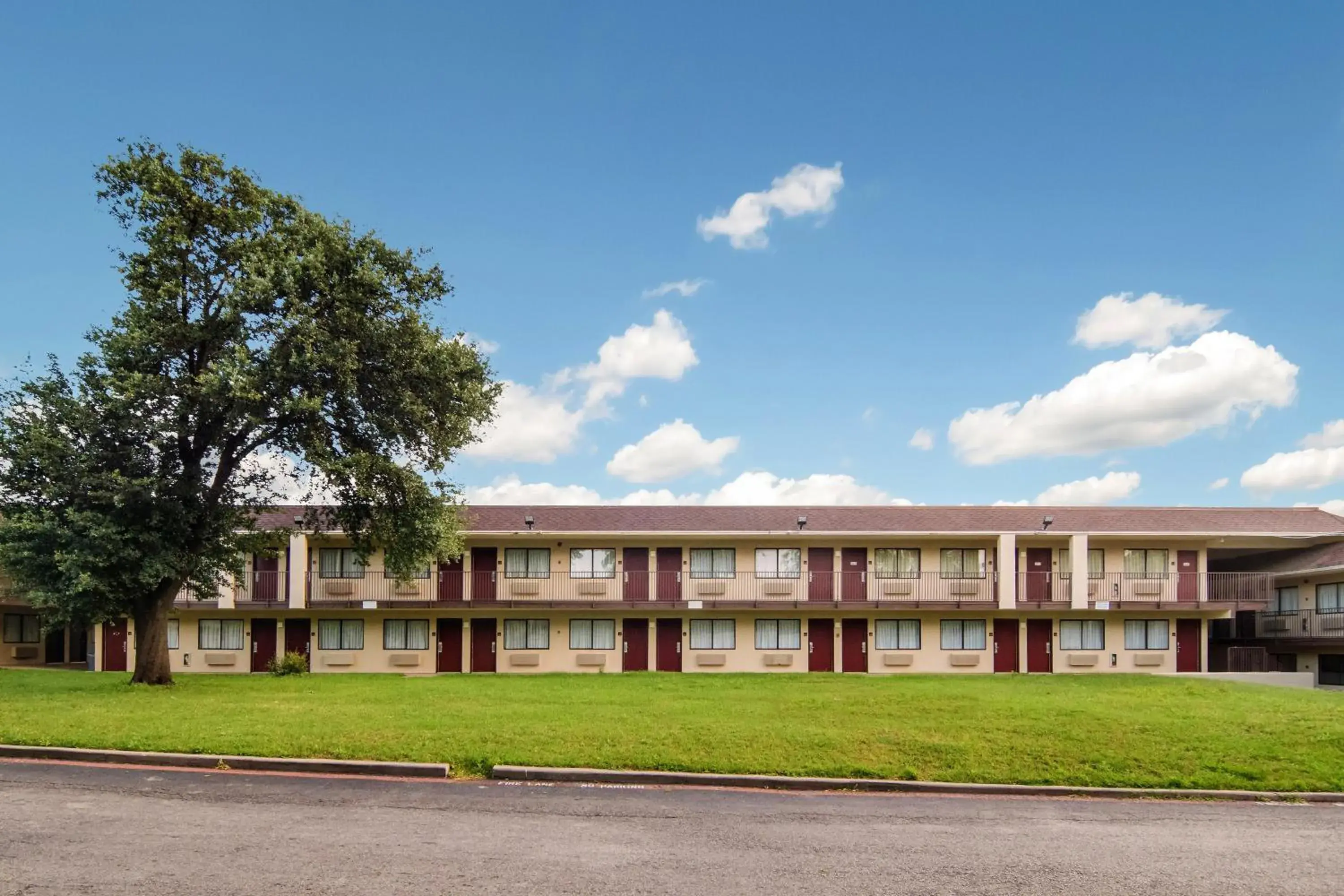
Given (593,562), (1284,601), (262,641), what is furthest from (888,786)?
(1284,601)

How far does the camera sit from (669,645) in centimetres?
3369

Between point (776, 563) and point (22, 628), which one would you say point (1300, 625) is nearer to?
point (776, 563)

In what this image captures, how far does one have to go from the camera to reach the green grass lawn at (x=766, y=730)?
12.2m

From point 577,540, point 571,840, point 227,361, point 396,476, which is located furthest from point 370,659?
point 571,840

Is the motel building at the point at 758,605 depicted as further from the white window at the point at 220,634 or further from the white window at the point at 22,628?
the white window at the point at 22,628

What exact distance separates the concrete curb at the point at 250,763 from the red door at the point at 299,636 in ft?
69.6

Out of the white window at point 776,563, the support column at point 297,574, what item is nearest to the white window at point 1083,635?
the white window at point 776,563

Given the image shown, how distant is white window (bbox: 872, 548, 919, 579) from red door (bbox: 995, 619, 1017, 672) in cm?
357

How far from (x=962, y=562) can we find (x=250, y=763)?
1053 inches

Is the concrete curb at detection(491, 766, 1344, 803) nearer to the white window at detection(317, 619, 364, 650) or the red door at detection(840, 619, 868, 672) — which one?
the red door at detection(840, 619, 868, 672)

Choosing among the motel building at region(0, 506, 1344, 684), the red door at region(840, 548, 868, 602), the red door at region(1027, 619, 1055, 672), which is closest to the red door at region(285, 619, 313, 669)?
the motel building at region(0, 506, 1344, 684)

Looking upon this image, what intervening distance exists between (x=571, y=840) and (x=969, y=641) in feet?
90.5

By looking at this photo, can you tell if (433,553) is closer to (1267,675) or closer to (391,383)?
(391,383)

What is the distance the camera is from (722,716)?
51.4 ft
